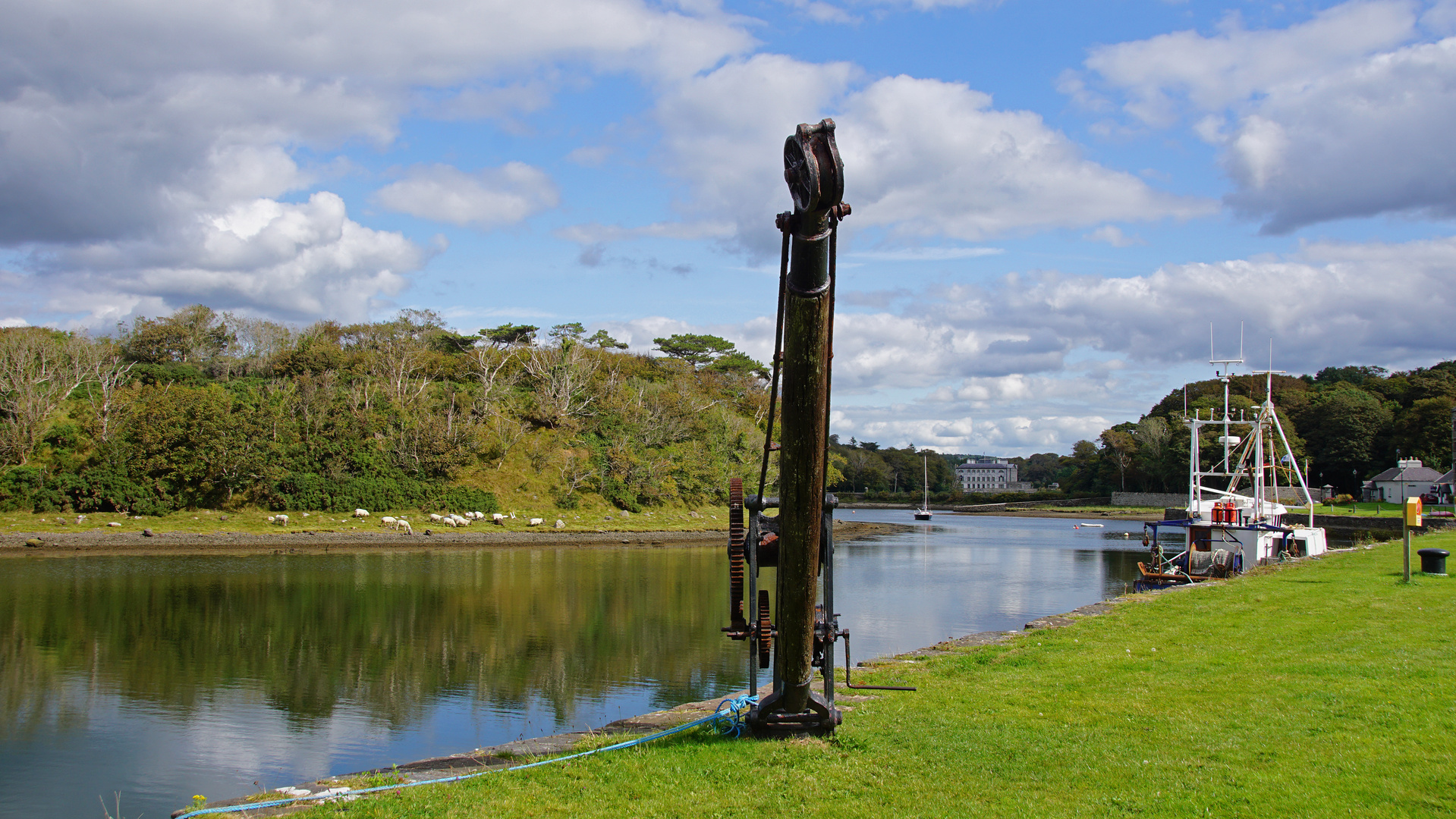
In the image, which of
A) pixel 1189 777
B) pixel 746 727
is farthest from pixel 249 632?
pixel 1189 777

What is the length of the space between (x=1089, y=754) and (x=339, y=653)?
44.9ft

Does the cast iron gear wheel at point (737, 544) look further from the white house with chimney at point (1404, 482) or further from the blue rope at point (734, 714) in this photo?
the white house with chimney at point (1404, 482)

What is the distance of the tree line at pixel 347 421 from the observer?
1535 inches

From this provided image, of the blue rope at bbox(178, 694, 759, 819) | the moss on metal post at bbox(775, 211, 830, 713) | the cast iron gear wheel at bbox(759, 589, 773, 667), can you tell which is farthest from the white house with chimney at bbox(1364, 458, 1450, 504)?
the moss on metal post at bbox(775, 211, 830, 713)

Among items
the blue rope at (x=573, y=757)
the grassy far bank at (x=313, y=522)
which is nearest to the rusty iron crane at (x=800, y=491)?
the blue rope at (x=573, y=757)

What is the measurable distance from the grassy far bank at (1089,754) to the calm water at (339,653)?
470 cm

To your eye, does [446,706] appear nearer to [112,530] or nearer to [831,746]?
[831,746]

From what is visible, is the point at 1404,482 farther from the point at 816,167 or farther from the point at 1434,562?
the point at 816,167

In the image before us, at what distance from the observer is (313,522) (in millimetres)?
39938

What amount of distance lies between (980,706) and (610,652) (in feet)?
31.1

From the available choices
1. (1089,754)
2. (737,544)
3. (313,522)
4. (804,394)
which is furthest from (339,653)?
(313,522)

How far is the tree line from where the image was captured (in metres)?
39.0

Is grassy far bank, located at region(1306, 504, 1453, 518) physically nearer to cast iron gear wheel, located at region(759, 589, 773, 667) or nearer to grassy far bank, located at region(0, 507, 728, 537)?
grassy far bank, located at region(0, 507, 728, 537)

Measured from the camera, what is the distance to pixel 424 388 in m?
51.5
